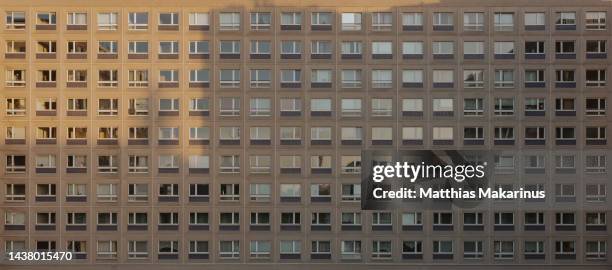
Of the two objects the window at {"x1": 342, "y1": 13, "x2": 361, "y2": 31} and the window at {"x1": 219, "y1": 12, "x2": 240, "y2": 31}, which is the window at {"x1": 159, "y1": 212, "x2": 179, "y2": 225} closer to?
the window at {"x1": 219, "y1": 12, "x2": 240, "y2": 31}

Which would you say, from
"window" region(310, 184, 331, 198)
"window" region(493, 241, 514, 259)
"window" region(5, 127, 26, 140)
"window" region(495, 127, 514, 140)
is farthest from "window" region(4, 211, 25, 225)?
"window" region(495, 127, 514, 140)

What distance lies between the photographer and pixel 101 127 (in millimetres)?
61531

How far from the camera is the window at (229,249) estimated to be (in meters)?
61.6

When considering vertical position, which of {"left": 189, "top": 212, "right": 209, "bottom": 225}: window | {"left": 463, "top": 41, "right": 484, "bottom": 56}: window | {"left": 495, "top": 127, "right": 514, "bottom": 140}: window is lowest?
{"left": 189, "top": 212, "right": 209, "bottom": 225}: window

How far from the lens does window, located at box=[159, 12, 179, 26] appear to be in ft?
202

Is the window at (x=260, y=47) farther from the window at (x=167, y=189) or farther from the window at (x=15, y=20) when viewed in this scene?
the window at (x=15, y=20)

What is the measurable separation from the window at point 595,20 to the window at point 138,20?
33096 millimetres

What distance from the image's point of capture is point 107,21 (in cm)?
6159

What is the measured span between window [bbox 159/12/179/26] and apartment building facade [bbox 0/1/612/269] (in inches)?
3.8

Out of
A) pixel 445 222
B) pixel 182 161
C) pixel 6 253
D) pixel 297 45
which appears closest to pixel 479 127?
pixel 445 222

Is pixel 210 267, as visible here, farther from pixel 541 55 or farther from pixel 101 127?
pixel 541 55

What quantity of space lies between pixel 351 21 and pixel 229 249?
1950 centimetres

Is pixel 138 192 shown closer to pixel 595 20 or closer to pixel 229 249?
pixel 229 249

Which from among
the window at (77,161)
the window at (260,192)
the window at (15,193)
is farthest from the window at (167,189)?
the window at (15,193)
